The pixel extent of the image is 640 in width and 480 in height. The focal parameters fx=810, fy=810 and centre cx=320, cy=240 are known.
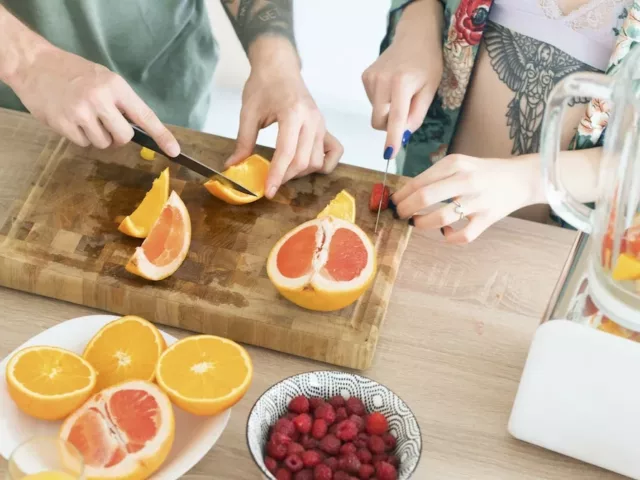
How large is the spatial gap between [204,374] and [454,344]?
396mm

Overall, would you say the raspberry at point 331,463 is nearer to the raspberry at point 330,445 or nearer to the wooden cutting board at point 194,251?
the raspberry at point 330,445

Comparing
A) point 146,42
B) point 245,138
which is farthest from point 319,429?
point 146,42

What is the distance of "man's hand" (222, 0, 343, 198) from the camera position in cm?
139

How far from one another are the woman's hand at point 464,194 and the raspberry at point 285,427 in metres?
0.46

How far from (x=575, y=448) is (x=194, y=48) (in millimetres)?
1234

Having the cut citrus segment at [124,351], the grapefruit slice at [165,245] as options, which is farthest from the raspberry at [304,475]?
the grapefruit slice at [165,245]

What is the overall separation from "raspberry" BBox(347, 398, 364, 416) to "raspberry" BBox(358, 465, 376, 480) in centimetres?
8

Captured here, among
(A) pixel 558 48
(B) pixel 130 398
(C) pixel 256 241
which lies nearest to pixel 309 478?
(B) pixel 130 398

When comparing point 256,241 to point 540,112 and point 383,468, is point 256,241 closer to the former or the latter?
point 383,468

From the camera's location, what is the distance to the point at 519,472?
106cm

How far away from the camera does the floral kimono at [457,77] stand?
1348 mm

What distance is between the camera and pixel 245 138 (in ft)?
4.75

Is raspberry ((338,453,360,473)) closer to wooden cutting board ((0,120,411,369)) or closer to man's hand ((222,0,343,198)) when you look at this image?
wooden cutting board ((0,120,411,369))

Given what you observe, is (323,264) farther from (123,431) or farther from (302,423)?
(123,431)
